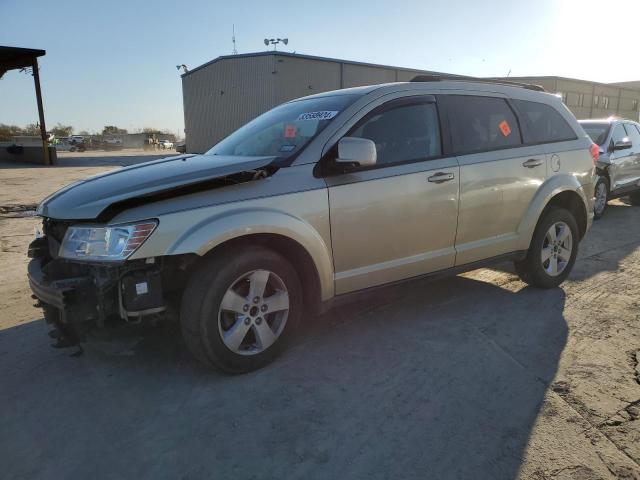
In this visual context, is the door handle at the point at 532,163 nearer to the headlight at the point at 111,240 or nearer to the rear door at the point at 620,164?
the headlight at the point at 111,240

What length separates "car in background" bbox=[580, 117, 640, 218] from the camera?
837cm

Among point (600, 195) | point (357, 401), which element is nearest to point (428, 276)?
point (357, 401)

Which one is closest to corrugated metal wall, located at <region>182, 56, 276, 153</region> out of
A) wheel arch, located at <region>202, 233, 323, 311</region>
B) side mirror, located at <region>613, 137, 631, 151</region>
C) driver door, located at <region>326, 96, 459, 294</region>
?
side mirror, located at <region>613, 137, 631, 151</region>

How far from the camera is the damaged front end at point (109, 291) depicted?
259cm

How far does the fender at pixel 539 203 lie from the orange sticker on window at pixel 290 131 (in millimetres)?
2232

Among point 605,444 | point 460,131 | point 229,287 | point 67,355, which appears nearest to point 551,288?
point 460,131

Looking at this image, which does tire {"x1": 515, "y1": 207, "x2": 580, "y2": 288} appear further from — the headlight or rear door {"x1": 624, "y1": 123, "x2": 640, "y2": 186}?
rear door {"x1": 624, "y1": 123, "x2": 640, "y2": 186}

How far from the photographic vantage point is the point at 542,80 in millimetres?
39594

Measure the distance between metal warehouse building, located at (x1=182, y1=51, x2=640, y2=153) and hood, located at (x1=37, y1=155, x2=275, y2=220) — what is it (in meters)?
25.2

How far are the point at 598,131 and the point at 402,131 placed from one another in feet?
23.0

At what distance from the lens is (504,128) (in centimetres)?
420

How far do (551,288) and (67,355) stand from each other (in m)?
4.29

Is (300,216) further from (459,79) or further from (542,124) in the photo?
(542,124)

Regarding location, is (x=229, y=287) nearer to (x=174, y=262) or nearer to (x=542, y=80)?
(x=174, y=262)
